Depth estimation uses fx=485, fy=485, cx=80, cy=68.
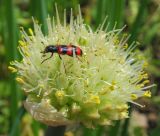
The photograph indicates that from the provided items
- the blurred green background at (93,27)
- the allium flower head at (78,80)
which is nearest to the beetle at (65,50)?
the allium flower head at (78,80)

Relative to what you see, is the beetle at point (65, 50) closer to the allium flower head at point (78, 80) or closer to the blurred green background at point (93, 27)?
the allium flower head at point (78, 80)

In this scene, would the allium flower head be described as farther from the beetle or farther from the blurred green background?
the blurred green background

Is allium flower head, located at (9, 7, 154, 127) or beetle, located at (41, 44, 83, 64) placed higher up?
beetle, located at (41, 44, 83, 64)

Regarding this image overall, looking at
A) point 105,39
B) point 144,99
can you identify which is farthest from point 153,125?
point 105,39

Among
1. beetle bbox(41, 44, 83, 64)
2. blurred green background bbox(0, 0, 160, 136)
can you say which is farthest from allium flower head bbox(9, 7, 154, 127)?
blurred green background bbox(0, 0, 160, 136)

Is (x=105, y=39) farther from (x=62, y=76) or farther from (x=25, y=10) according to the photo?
(x=25, y=10)

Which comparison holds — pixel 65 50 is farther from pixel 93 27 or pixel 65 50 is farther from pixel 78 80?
pixel 93 27

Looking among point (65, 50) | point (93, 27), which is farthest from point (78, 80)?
point (93, 27)
